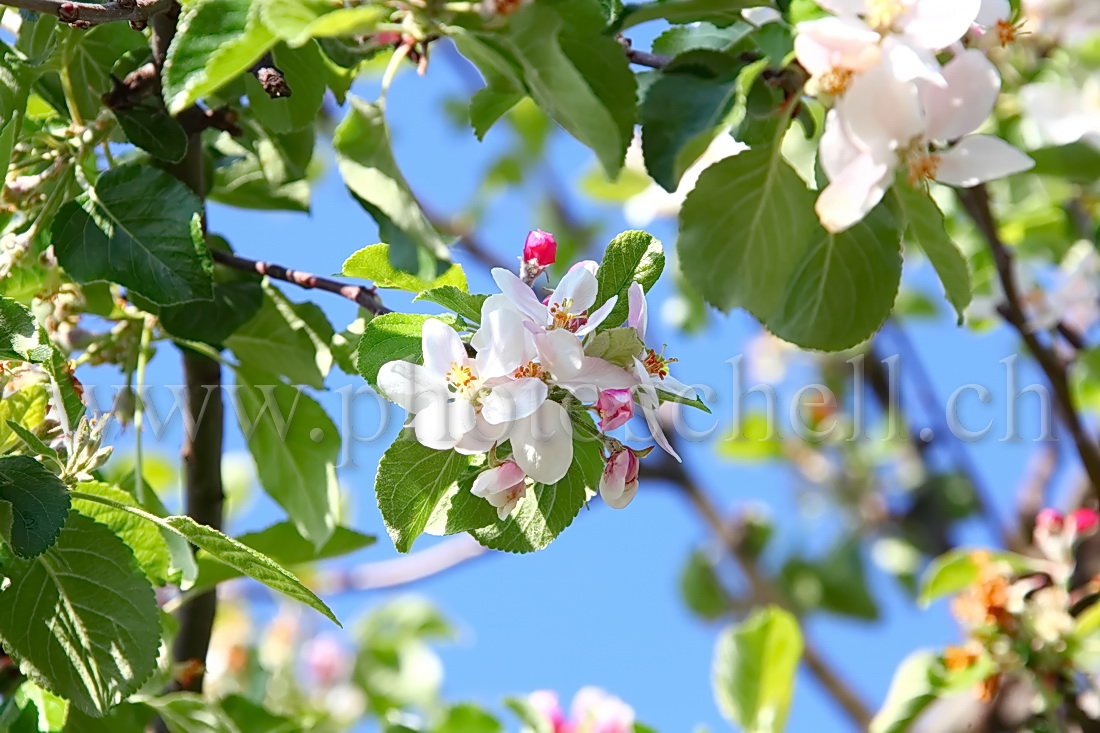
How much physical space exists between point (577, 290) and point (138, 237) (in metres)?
0.37

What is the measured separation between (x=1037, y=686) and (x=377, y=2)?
1.36m

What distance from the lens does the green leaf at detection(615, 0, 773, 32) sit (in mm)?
701

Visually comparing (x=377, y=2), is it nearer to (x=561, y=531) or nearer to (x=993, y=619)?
(x=561, y=531)

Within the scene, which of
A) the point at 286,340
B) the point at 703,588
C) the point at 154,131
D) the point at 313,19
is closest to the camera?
the point at 313,19

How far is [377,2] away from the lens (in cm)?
69

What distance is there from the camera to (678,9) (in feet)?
2.32

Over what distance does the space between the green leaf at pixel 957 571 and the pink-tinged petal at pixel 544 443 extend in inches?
44.2

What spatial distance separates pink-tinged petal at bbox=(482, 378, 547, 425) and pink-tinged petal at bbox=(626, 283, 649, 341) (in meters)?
0.09

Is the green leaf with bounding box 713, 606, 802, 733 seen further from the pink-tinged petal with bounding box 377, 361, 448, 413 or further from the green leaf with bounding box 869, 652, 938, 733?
the pink-tinged petal with bounding box 377, 361, 448, 413

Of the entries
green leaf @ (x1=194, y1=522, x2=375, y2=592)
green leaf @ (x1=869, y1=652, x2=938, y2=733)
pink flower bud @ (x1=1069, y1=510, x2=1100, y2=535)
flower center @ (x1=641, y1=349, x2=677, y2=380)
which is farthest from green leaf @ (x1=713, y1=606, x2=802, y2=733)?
flower center @ (x1=641, y1=349, x2=677, y2=380)

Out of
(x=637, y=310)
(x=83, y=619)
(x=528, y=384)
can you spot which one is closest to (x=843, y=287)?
(x=637, y=310)

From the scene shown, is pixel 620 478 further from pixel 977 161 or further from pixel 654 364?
pixel 977 161

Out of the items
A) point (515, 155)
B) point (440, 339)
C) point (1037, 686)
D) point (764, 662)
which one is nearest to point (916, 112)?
point (440, 339)

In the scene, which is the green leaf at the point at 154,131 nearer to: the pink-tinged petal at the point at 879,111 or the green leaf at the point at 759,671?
the pink-tinged petal at the point at 879,111
